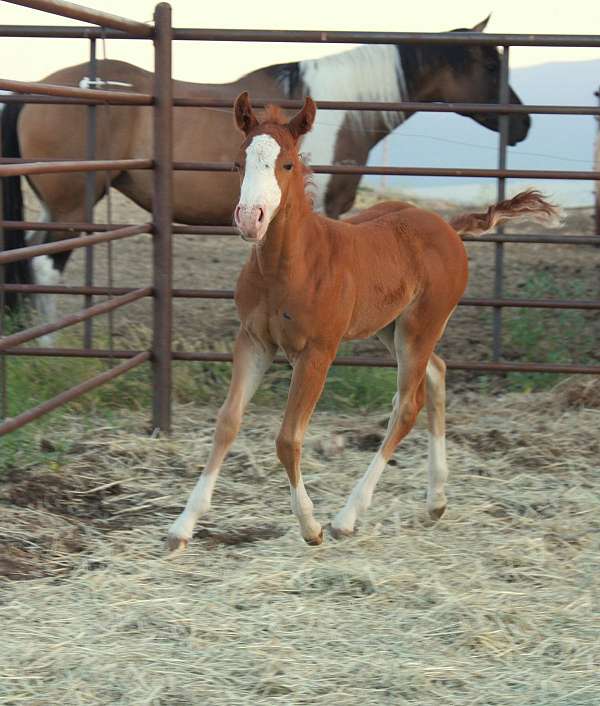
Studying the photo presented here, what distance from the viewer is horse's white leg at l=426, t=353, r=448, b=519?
4.14 metres

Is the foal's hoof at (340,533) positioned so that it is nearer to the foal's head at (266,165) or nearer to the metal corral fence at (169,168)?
the foal's head at (266,165)

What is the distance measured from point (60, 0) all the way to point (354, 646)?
8.17ft

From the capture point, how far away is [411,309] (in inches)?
164

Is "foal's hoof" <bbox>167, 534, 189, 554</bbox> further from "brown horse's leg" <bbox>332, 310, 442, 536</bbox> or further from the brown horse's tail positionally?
the brown horse's tail

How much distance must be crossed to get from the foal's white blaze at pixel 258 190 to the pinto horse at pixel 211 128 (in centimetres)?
328

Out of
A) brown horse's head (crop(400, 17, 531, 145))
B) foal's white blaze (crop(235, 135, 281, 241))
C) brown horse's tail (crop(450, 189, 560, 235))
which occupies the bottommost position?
brown horse's tail (crop(450, 189, 560, 235))

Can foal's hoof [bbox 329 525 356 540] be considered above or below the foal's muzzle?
below

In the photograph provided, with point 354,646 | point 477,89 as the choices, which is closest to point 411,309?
point 354,646

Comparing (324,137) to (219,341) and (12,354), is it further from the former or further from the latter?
(12,354)

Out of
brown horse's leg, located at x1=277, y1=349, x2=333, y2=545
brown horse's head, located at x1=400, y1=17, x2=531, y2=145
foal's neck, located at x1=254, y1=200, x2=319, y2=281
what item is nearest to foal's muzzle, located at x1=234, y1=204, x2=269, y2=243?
foal's neck, located at x1=254, y1=200, x2=319, y2=281

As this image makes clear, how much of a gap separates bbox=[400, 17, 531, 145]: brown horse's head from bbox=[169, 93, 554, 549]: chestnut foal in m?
3.01

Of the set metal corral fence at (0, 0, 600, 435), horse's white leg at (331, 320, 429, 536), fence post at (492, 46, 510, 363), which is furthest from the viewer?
fence post at (492, 46, 510, 363)

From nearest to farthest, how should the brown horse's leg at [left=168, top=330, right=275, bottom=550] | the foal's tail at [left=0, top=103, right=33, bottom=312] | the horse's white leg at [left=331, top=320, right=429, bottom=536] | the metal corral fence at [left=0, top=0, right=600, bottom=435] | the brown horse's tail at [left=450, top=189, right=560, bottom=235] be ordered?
the brown horse's leg at [left=168, top=330, right=275, bottom=550] < the horse's white leg at [left=331, top=320, right=429, bottom=536] < the brown horse's tail at [left=450, top=189, right=560, bottom=235] < the metal corral fence at [left=0, top=0, right=600, bottom=435] < the foal's tail at [left=0, top=103, right=33, bottom=312]

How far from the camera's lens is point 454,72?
A: 284 inches
